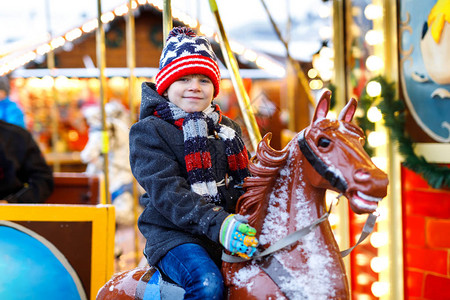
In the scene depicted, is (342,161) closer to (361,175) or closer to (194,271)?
(361,175)

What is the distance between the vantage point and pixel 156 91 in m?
1.79

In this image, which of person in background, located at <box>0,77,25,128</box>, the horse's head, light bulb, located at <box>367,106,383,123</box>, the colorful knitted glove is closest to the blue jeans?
the colorful knitted glove

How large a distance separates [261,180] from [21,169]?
263 centimetres

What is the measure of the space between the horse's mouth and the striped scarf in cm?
53

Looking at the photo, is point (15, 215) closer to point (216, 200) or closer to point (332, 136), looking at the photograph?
point (216, 200)

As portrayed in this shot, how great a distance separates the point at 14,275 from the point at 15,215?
0.29 meters

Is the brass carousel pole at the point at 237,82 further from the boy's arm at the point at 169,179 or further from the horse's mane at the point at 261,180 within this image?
the horse's mane at the point at 261,180

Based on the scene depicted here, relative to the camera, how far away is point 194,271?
57.1 inches

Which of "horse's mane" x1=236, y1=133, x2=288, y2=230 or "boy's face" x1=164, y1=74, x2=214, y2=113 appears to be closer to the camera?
"horse's mane" x1=236, y1=133, x2=288, y2=230

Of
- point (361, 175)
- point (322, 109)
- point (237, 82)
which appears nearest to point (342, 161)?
point (361, 175)

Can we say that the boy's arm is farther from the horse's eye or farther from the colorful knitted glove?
the horse's eye

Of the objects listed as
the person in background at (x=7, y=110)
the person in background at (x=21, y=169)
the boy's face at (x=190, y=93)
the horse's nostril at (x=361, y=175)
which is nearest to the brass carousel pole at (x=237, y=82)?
the boy's face at (x=190, y=93)

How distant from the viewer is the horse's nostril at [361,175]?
3.97ft

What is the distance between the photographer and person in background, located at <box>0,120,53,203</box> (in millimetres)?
3391
